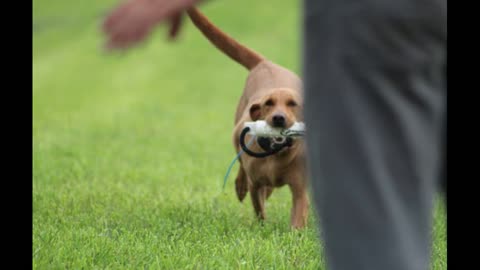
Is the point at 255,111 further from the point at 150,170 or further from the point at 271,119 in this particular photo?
the point at 150,170

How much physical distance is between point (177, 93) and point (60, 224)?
30.8 ft

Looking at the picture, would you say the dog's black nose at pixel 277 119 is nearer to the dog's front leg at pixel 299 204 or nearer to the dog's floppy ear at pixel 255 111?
the dog's floppy ear at pixel 255 111

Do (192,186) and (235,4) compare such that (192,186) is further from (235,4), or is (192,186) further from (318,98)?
(235,4)

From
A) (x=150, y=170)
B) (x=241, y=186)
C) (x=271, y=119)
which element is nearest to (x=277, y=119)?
(x=271, y=119)

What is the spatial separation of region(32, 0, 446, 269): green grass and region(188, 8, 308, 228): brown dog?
0.61ft

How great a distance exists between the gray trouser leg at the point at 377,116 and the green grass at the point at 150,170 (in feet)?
1.27

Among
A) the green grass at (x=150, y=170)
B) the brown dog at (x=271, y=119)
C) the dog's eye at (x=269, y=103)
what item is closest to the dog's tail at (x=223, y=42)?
the brown dog at (x=271, y=119)

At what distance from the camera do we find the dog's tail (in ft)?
15.4

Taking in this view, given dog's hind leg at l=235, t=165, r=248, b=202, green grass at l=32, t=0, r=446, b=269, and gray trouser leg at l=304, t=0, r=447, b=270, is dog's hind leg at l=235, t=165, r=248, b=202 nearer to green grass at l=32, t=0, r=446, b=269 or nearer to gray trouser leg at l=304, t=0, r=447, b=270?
green grass at l=32, t=0, r=446, b=269

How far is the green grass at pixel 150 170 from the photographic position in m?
3.52

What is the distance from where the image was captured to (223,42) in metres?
4.83

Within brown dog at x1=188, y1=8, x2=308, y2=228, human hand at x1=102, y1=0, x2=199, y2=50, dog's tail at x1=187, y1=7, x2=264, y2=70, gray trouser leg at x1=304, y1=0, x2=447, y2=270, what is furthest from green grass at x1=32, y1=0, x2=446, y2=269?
dog's tail at x1=187, y1=7, x2=264, y2=70

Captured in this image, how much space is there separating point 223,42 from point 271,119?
2.78 feet

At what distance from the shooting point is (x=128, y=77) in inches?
599
